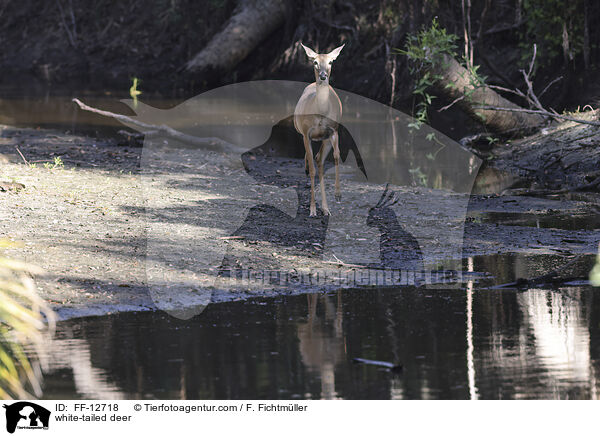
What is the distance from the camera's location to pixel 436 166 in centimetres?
1420

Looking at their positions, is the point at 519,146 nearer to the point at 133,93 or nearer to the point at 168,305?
the point at 168,305

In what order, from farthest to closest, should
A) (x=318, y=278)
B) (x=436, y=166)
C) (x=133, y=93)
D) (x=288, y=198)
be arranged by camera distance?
(x=133, y=93) < (x=436, y=166) < (x=288, y=198) < (x=318, y=278)

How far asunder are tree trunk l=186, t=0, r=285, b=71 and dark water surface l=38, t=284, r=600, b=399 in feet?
67.2

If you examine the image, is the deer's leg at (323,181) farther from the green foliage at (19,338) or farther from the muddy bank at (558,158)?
the green foliage at (19,338)

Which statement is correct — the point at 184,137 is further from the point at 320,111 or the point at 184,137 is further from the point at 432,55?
the point at 320,111

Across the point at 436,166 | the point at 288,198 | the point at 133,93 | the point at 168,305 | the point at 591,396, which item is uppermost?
the point at 133,93

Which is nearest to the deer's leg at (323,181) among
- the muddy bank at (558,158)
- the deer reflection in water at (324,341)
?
the deer reflection in water at (324,341)

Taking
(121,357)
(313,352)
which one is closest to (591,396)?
(313,352)

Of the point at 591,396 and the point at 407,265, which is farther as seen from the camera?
the point at 407,265

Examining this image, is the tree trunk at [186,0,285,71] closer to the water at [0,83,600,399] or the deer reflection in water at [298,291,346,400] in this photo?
the water at [0,83,600,399]

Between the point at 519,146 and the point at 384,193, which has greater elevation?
the point at 519,146

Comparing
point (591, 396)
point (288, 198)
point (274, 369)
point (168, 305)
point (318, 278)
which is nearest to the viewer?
point (591, 396)

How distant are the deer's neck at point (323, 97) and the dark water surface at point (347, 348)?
3058 mm

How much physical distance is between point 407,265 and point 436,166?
653cm
